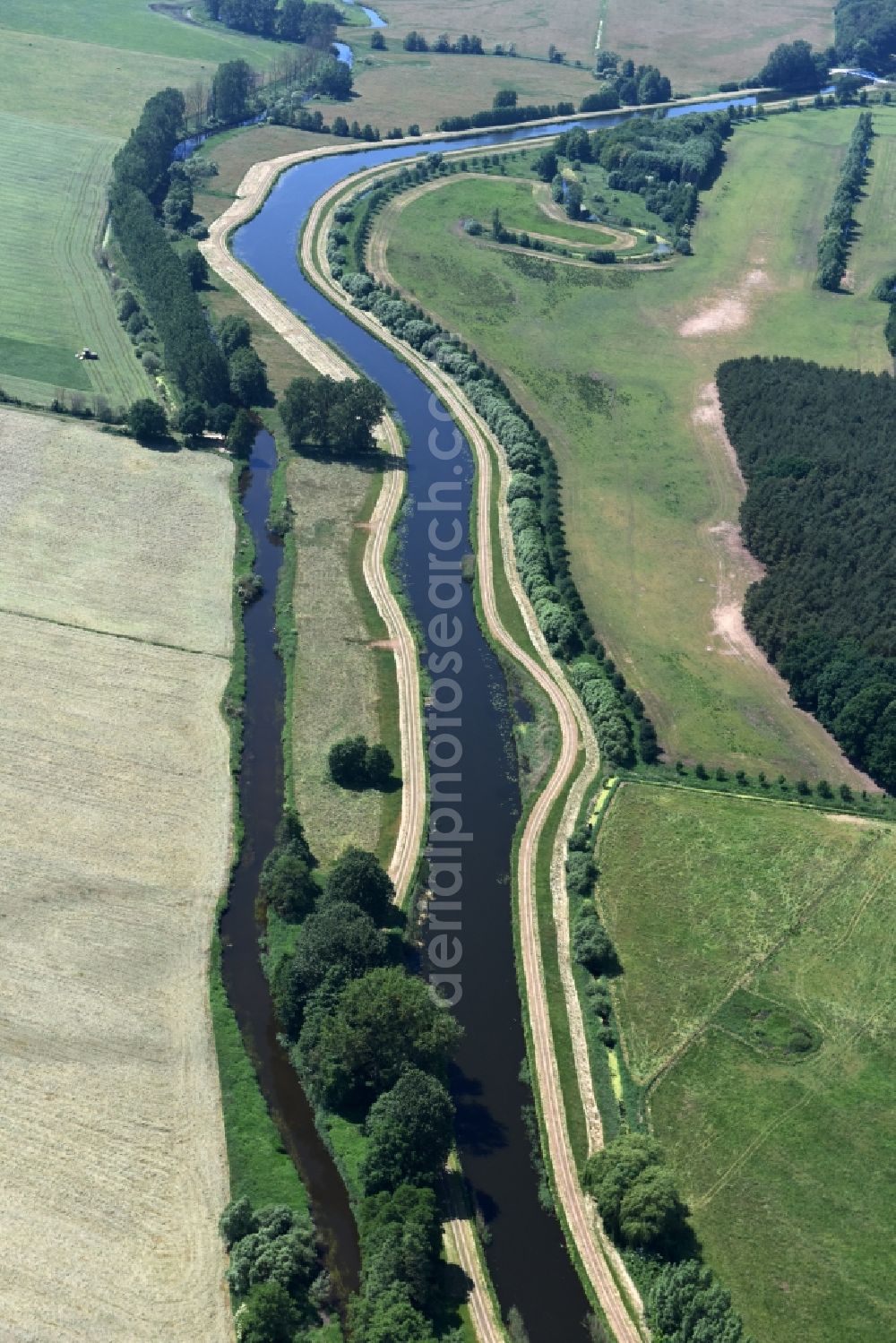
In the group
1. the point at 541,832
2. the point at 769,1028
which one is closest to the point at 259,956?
the point at 541,832

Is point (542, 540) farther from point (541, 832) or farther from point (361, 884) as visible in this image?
point (361, 884)

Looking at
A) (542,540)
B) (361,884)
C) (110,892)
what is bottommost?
(110,892)

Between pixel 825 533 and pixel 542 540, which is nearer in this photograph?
pixel 825 533

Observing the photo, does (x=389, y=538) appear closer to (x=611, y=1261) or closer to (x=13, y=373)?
(x=13, y=373)

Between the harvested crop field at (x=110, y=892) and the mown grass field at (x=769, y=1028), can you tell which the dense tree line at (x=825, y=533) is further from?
the harvested crop field at (x=110, y=892)

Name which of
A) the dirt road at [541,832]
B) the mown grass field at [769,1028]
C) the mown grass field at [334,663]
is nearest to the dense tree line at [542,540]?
the dirt road at [541,832]

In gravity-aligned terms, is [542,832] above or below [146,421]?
below
